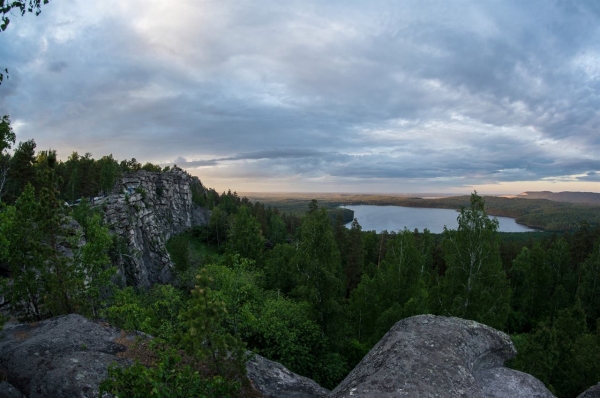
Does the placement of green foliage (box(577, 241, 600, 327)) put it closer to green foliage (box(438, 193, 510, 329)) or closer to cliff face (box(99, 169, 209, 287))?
green foliage (box(438, 193, 510, 329))

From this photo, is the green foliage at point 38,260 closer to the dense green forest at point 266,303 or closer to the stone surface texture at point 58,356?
the dense green forest at point 266,303

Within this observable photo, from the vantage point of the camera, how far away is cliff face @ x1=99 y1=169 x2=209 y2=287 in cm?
4144

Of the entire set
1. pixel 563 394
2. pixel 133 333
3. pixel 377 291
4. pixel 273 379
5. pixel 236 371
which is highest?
pixel 236 371

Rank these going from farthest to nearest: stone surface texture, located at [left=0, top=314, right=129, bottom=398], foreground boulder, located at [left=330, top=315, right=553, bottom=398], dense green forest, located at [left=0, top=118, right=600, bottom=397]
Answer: stone surface texture, located at [left=0, top=314, right=129, bottom=398] < dense green forest, located at [left=0, top=118, right=600, bottom=397] < foreground boulder, located at [left=330, top=315, right=553, bottom=398]

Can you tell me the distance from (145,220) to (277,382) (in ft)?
160

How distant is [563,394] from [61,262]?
3147cm

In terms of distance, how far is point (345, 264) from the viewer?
54031 mm

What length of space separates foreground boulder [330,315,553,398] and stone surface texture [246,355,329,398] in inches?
114

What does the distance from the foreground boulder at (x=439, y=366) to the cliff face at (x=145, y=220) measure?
3133 cm

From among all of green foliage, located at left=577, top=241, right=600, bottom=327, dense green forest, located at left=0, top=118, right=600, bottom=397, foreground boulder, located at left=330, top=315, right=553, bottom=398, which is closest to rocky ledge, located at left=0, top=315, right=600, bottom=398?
foreground boulder, located at left=330, top=315, right=553, bottom=398

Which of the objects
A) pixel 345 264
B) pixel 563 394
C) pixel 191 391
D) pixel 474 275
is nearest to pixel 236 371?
pixel 191 391

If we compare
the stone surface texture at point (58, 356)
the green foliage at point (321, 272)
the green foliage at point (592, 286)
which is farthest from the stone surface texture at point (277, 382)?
the green foliage at point (592, 286)

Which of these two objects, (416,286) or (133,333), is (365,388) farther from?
(416,286)

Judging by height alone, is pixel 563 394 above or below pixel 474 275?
below
